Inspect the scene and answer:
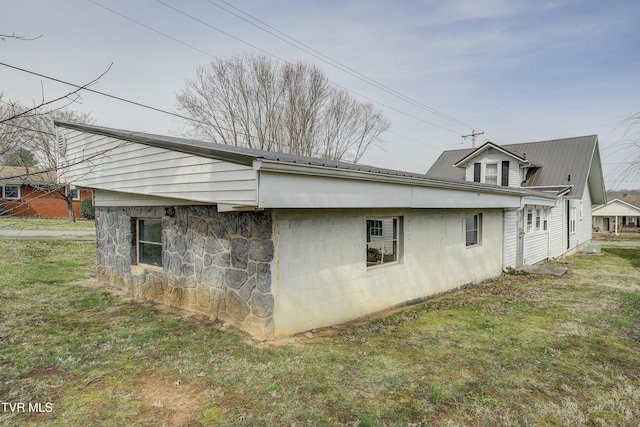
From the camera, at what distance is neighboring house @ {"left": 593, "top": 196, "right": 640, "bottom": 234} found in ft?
122

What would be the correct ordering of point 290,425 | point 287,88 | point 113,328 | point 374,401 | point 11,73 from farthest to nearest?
point 287,88, point 113,328, point 11,73, point 374,401, point 290,425

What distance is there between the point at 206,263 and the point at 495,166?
1547 centimetres

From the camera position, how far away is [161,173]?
5.17m

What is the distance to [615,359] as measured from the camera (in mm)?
4547

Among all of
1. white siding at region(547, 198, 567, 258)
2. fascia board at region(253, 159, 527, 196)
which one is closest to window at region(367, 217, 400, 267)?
fascia board at region(253, 159, 527, 196)

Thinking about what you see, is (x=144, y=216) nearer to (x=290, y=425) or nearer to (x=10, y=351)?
(x=10, y=351)

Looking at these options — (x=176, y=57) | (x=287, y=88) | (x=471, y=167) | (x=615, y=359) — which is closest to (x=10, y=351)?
(x=615, y=359)

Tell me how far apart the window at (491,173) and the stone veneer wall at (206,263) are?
15.0 meters

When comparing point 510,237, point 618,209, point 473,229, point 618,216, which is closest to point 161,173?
point 473,229

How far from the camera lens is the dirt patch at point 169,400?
3082 mm

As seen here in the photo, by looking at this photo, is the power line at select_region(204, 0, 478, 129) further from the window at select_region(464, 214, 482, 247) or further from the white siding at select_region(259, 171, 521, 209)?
the window at select_region(464, 214, 482, 247)

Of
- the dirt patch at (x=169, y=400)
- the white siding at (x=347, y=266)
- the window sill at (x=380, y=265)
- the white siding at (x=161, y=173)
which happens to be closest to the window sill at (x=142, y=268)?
the white siding at (x=161, y=173)

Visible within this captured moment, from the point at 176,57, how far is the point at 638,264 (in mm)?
18691

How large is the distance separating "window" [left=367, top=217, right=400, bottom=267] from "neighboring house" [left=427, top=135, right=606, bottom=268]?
7.79 metres
